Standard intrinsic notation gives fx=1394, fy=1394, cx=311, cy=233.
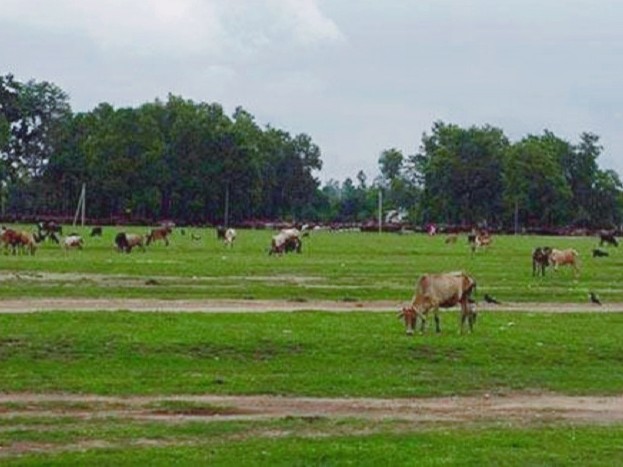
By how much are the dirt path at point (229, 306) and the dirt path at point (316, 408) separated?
1412 centimetres

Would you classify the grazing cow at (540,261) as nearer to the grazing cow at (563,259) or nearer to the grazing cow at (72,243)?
the grazing cow at (563,259)

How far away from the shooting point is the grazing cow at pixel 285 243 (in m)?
75.8

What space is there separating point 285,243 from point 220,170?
273 ft

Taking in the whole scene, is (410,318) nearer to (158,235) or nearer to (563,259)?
(563,259)

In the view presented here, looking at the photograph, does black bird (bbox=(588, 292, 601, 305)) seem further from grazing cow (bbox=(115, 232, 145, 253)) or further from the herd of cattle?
grazing cow (bbox=(115, 232, 145, 253))

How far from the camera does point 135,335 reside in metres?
27.6


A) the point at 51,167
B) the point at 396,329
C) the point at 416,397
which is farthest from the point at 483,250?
the point at 51,167

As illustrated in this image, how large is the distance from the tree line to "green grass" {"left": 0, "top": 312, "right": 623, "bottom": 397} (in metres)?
120

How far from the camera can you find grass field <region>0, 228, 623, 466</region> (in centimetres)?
1596

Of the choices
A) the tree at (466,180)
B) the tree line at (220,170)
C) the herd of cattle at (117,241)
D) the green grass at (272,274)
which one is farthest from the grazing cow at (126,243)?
the tree at (466,180)

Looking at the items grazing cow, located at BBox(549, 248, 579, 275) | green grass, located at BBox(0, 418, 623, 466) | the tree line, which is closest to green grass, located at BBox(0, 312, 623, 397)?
green grass, located at BBox(0, 418, 623, 466)

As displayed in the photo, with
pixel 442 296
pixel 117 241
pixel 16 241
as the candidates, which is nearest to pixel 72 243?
pixel 117 241

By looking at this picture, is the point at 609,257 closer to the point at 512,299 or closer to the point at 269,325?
the point at 512,299

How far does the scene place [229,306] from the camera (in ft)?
120
